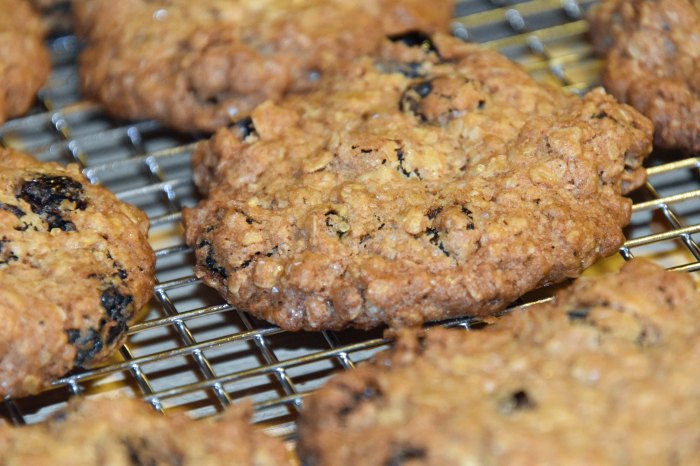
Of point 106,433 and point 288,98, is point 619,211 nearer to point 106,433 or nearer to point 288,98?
point 288,98

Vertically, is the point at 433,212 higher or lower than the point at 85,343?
higher

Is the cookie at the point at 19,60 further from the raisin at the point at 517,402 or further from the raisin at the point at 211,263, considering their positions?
the raisin at the point at 517,402

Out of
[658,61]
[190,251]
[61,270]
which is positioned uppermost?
[658,61]

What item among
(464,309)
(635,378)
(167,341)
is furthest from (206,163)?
(635,378)

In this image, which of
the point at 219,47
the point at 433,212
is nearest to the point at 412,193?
the point at 433,212

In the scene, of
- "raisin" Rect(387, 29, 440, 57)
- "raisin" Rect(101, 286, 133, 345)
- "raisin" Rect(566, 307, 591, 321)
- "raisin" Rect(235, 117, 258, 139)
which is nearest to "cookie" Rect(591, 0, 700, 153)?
"raisin" Rect(387, 29, 440, 57)

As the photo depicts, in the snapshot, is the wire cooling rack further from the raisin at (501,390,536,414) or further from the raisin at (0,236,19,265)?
the raisin at (501,390,536,414)

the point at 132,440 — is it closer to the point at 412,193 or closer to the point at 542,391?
the point at 542,391

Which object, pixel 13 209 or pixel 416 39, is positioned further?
pixel 416 39
